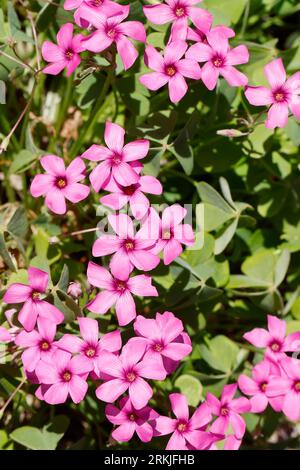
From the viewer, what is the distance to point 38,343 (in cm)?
130

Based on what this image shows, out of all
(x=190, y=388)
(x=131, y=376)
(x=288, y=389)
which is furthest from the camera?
(x=190, y=388)

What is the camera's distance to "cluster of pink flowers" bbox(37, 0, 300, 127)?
130 cm

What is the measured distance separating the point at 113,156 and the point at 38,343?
15.8 inches

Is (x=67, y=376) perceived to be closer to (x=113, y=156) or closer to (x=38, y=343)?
(x=38, y=343)

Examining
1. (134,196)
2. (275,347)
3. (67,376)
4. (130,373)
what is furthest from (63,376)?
(275,347)

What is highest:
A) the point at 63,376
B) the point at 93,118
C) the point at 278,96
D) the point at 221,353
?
the point at 278,96

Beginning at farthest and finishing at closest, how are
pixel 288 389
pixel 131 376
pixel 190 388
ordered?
pixel 190 388 < pixel 288 389 < pixel 131 376

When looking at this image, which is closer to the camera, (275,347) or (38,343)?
(38,343)

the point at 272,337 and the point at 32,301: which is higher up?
the point at 32,301

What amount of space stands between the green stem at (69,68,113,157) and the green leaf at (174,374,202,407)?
65cm

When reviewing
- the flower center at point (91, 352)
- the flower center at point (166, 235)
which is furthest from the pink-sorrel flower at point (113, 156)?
the flower center at point (91, 352)

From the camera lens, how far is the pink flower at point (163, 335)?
130cm

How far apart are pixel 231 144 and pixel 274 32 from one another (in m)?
0.71
